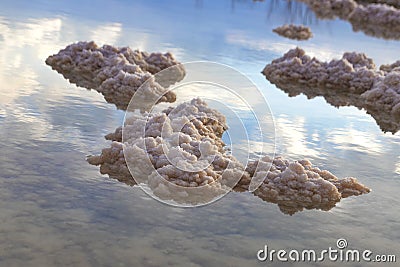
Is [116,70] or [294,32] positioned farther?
[294,32]

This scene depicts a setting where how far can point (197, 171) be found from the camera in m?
2.99

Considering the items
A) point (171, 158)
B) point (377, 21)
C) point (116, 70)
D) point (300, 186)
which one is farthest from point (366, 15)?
point (171, 158)

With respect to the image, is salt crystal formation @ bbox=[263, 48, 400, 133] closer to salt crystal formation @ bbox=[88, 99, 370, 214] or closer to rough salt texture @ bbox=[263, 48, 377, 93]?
rough salt texture @ bbox=[263, 48, 377, 93]

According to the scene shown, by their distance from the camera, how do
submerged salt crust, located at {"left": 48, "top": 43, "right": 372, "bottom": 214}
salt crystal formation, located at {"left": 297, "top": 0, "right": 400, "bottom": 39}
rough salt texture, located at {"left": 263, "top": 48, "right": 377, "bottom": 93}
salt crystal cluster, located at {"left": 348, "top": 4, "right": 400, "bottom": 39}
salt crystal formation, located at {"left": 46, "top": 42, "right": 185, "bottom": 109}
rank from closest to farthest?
submerged salt crust, located at {"left": 48, "top": 43, "right": 372, "bottom": 214}, salt crystal formation, located at {"left": 46, "top": 42, "right": 185, "bottom": 109}, rough salt texture, located at {"left": 263, "top": 48, "right": 377, "bottom": 93}, salt crystal cluster, located at {"left": 348, "top": 4, "right": 400, "bottom": 39}, salt crystal formation, located at {"left": 297, "top": 0, "right": 400, "bottom": 39}

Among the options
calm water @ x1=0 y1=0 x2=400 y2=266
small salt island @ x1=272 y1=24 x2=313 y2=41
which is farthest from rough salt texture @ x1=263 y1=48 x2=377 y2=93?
small salt island @ x1=272 y1=24 x2=313 y2=41

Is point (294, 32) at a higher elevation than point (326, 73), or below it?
below

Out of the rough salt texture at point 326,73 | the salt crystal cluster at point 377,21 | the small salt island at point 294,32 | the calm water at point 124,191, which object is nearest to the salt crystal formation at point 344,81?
the rough salt texture at point 326,73

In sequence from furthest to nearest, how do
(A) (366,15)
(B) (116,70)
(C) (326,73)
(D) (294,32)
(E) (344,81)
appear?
(A) (366,15) < (D) (294,32) < (C) (326,73) < (E) (344,81) < (B) (116,70)

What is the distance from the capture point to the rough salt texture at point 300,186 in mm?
2938

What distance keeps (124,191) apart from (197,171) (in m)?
0.40

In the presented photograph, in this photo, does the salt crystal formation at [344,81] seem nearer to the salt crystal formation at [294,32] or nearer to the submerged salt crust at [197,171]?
the submerged salt crust at [197,171]

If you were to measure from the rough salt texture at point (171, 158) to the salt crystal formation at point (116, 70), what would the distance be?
0.84m

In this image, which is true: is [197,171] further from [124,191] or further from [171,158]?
[124,191]

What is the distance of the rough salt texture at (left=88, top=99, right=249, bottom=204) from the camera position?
292 cm
